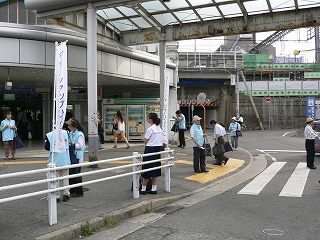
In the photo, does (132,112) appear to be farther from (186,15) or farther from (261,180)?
(261,180)

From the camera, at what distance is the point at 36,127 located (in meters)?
21.2

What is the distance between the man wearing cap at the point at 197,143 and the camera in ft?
33.5

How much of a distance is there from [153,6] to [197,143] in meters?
5.91

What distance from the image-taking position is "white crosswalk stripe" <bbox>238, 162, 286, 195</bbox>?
27.5 feet

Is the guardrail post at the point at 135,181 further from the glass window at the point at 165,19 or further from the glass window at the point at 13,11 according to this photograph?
the glass window at the point at 13,11

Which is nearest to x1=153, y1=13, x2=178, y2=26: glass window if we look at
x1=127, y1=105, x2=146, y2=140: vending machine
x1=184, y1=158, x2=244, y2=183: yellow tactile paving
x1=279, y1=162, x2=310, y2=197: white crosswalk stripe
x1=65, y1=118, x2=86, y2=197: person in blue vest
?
x1=127, y1=105, x2=146, y2=140: vending machine

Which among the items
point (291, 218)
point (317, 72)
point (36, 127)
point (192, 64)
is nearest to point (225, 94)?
point (192, 64)

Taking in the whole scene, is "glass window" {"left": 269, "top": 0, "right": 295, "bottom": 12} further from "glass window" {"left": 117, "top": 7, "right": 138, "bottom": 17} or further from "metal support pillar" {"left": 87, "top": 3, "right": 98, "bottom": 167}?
"metal support pillar" {"left": 87, "top": 3, "right": 98, "bottom": 167}

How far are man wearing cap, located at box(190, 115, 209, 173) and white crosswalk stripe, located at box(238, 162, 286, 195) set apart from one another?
1.63 meters

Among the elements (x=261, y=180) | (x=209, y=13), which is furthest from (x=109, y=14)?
(x=261, y=180)

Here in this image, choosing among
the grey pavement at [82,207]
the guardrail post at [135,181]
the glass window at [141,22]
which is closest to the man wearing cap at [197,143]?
the grey pavement at [82,207]

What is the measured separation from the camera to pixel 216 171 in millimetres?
11031

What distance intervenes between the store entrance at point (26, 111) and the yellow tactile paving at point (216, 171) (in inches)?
490

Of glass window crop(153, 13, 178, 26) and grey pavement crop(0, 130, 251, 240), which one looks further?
glass window crop(153, 13, 178, 26)
